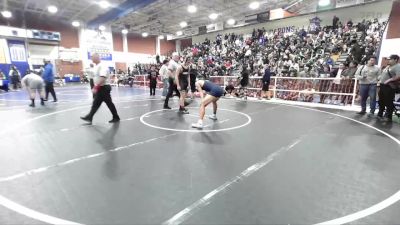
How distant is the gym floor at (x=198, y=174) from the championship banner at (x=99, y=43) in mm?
23019

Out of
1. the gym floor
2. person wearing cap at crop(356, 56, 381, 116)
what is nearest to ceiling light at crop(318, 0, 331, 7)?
person wearing cap at crop(356, 56, 381, 116)

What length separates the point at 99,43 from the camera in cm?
2708

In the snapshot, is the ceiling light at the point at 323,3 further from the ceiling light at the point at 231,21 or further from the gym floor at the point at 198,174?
the gym floor at the point at 198,174

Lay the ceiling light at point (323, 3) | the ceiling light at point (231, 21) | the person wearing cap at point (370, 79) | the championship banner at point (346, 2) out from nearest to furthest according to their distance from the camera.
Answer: the person wearing cap at point (370, 79), the championship banner at point (346, 2), the ceiling light at point (323, 3), the ceiling light at point (231, 21)

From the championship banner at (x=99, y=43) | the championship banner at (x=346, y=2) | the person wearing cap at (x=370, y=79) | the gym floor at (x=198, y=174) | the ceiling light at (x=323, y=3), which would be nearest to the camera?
the gym floor at (x=198, y=174)

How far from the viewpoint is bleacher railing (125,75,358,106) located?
937cm

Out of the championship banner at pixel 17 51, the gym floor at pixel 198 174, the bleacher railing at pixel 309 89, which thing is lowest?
the gym floor at pixel 198 174

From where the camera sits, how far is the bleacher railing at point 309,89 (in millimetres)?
9367

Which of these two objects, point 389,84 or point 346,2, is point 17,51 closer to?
point 346,2

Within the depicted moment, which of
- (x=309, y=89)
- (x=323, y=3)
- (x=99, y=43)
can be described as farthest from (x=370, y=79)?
(x=99, y=43)

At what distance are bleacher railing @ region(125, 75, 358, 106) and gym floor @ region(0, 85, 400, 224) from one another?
394cm

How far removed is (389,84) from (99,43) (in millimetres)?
27129

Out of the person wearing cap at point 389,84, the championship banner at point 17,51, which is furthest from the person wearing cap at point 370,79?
the championship banner at point 17,51

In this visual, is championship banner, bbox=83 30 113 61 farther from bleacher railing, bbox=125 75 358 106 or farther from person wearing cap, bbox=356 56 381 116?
person wearing cap, bbox=356 56 381 116
